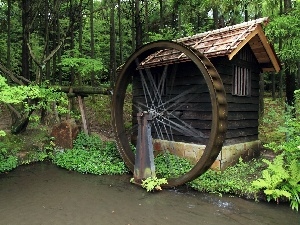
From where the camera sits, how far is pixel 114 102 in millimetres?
8516

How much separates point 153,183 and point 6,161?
4.43m

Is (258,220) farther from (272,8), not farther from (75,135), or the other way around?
(272,8)

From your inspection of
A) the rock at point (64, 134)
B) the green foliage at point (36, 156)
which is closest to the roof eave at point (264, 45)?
the rock at point (64, 134)

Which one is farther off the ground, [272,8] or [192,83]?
[272,8]

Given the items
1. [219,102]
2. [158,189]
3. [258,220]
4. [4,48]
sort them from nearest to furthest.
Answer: [258,220], [219,102], [158,189], [4,48]

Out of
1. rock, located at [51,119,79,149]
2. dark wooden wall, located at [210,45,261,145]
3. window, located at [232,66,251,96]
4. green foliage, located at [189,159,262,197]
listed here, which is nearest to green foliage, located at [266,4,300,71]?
dark wooden wall, located at [210,45,261,145]

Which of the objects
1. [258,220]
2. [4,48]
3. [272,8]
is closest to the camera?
[258,220]

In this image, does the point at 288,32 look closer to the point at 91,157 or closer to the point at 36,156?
the point at 91,157

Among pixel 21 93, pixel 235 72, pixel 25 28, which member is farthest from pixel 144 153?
pixel 25 28

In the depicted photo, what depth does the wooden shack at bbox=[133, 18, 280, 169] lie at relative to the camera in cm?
725

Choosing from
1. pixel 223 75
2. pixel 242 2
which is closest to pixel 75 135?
pixel 223 75

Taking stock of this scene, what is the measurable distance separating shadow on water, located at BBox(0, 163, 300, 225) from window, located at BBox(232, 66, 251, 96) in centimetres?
329

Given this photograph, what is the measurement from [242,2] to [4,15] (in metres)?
12.8

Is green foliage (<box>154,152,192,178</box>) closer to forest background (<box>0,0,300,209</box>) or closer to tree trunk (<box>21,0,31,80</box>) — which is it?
forest background (<box>0,0,300,209</box>)
